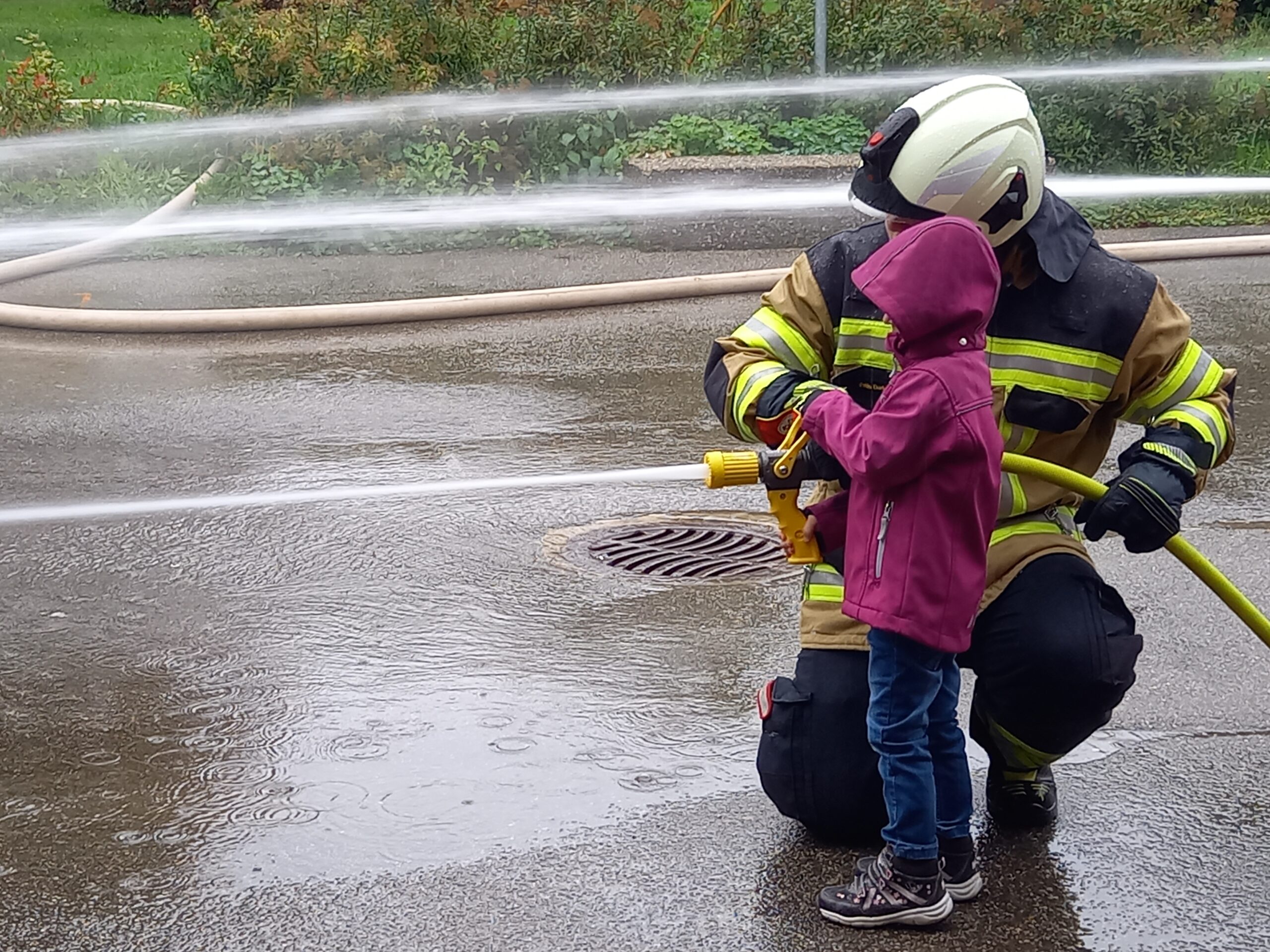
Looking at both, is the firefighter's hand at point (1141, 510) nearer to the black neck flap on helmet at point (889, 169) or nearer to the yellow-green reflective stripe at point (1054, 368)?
the yellow-green reflective stripe at point (1054, 368)

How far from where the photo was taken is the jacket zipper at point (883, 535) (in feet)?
9.79

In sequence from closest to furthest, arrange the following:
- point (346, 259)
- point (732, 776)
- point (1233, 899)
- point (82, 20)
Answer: point (1233, 899) → point (732, 776) → point (346, 259) → point (82, 20)

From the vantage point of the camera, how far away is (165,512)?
5695mm

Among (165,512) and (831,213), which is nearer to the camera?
(165,512)

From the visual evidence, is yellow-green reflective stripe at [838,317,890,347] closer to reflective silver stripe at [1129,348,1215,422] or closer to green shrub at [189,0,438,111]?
reflective silver stripe at [1129,348,1215,422]

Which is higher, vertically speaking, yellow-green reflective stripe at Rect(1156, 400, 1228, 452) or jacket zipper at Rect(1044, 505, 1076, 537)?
yellow-green reflective stripe at Rect(1156, 400, 1228, 452)

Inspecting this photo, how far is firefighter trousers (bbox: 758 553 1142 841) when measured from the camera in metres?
3.30

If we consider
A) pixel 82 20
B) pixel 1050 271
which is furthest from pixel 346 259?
pixel 82 20

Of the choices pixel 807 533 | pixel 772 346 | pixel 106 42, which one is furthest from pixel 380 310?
pixel 106 42

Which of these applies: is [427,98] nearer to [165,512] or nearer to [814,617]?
[165,512]

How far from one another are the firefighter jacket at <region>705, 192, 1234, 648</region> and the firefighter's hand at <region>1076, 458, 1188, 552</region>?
158 millimetres

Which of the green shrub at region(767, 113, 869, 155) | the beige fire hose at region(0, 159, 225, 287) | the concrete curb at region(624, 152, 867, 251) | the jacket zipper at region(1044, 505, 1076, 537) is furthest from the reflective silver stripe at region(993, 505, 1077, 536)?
the green shrub at region(767, 113, 869, 155)

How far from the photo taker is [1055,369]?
333 cm

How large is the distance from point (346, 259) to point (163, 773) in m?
6.30
